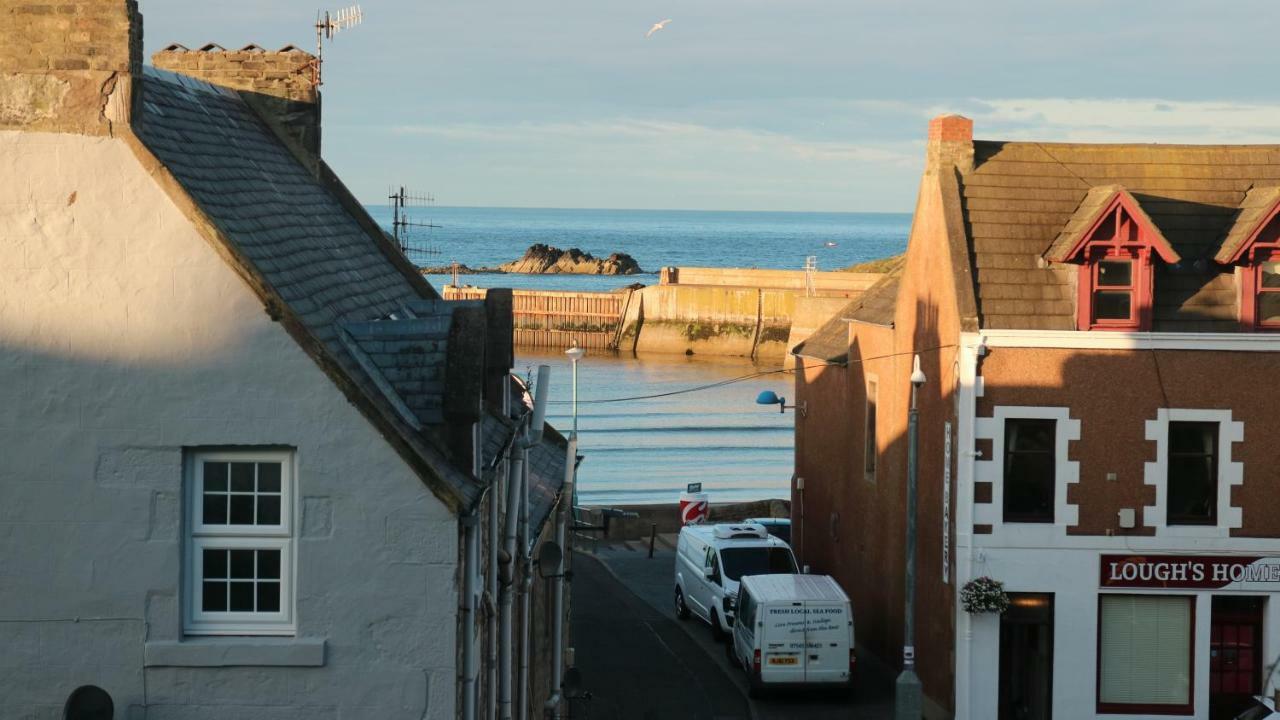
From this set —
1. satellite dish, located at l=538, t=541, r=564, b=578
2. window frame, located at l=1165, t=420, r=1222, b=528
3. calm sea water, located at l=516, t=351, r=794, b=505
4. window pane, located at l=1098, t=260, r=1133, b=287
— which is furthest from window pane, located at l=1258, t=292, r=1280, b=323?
calm sea water, located at l=516, t=351, r=794, b=505

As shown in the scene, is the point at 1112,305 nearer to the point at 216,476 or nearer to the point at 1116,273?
the point at 1116,273

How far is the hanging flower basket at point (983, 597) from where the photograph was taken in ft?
87.1

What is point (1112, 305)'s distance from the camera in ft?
90.5

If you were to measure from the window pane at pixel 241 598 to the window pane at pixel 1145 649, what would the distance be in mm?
18493

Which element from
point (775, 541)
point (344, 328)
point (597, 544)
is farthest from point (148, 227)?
point (597, 544)

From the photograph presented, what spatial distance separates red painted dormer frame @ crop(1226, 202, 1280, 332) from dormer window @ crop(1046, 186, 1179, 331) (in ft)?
4.32

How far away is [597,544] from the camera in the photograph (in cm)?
5056

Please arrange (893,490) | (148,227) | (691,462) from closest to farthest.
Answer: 1. (148,227)
2. (893,490)
3. (691,462)

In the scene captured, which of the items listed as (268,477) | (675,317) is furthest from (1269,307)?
(675,317)

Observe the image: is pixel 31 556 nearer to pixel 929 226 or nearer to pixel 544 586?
pixel 544 586

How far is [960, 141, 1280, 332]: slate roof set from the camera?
27625mm

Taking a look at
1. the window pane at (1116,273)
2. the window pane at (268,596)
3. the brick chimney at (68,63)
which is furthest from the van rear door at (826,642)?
the brick chimney at (68,63)

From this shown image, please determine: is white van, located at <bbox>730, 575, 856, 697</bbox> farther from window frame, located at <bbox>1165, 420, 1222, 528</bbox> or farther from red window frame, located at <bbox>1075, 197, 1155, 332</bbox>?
red window frame, located at <bbox>1075, 197, 1155, 332</bbox>

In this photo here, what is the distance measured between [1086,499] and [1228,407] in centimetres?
291
